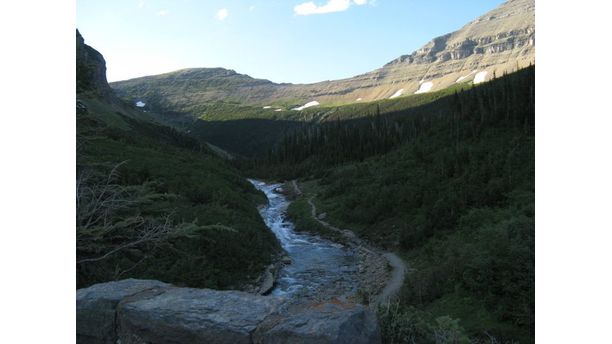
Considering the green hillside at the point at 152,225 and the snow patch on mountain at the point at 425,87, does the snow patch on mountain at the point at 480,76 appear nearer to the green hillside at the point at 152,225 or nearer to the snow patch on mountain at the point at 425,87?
the snow patch on mountain at the point at 425,87

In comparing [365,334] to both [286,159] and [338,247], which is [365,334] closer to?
[338,247]

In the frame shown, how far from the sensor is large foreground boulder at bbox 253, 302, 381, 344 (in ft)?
10.2

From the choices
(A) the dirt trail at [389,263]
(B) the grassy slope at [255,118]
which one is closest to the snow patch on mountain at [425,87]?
(B) the grassy slope at [255,118]

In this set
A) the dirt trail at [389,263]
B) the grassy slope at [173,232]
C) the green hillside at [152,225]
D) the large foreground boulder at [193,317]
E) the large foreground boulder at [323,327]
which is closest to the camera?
the large foreground boulder at [323,327]

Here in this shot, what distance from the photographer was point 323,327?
3150 millimetres

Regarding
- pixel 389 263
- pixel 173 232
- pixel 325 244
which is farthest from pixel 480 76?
pixel 173 232

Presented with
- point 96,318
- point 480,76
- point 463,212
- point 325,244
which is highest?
point 480,76

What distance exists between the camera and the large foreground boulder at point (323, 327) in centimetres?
310

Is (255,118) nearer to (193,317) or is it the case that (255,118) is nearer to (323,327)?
(193,317)

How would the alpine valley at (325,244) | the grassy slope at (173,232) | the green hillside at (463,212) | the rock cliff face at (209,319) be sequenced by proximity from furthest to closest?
the green hillside at (463,212)
the grassy slope at (173,232)
the alpine valley at (325,244)
the rock cliff face at (209,319)

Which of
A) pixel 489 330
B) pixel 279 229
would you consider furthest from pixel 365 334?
pixel 279 229

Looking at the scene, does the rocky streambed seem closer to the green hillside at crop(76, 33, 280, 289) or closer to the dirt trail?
the dirt trail

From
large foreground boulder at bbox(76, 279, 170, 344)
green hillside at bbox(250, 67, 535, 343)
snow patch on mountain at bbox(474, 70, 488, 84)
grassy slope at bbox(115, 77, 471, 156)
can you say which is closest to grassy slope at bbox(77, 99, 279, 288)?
large foreground boulder at bbox(76, 279, 170, 344)

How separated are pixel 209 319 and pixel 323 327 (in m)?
1.07
